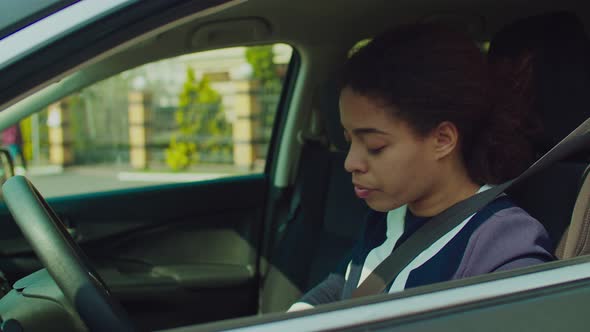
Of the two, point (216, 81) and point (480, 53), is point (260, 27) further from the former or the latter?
point (216, 81)

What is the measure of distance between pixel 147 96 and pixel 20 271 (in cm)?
1313

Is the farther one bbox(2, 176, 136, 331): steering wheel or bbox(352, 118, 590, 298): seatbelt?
bbox(352, 118, 590, 298): seatbelt

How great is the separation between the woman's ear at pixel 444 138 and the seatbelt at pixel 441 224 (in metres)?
0.12

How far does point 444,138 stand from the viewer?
4.75 ft

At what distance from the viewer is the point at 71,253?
4.01 feet

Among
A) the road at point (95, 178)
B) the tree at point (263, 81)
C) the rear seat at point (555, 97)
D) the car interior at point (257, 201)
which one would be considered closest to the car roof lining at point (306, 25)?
the car interior at point (257, 201)

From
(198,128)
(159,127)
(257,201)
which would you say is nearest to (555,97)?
(257,201)

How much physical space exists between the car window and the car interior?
32.1ft

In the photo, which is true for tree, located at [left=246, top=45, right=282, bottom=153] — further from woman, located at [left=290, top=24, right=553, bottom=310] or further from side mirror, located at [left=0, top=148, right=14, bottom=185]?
woman, located at [left=290, top=24, right=553, bottom=310]

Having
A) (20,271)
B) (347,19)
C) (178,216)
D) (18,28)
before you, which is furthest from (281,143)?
(18,28)

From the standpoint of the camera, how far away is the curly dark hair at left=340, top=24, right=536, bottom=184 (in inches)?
57.0

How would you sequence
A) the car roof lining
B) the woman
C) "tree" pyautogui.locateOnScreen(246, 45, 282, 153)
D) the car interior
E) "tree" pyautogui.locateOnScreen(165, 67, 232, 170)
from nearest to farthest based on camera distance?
1. the woman
2. the car roof lining
3. the car interior
4. "tree" pyautogui.locateOnScreen(246, 45, 282, 153)
5. "tree" pyautogui.locateOnScreen(165, 67, 232, 170)

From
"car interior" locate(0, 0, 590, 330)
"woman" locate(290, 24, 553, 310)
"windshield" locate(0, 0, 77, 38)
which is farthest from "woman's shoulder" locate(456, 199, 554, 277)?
"windshield" locate(0, 0, 77, 38)

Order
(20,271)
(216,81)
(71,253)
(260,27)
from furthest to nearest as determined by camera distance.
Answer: (216,81)
(260,27)
(20,271)
(71,253)
